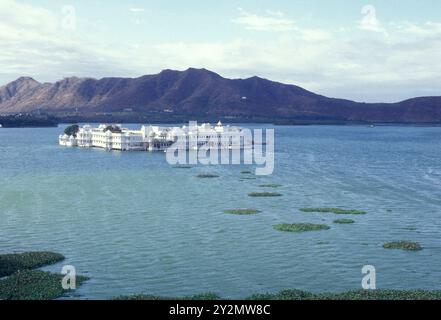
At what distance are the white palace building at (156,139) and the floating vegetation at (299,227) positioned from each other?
83.9 m

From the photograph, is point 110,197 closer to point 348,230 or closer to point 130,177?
point 130,177

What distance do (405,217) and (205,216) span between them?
17949 millimetres

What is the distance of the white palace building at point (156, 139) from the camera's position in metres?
128

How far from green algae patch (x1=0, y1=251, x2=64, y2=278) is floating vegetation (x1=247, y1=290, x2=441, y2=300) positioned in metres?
13.8

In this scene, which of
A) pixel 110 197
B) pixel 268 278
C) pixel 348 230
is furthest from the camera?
pixel 110 197

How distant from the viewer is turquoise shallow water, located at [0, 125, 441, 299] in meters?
32.2

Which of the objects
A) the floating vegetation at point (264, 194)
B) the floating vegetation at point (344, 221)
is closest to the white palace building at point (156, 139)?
the floating vegetation at point (264, 194)

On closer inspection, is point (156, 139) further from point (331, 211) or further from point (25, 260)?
point (25, 260)

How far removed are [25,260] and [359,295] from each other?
1996 cm

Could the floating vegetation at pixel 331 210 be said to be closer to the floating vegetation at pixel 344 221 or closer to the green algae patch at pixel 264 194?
the floating vegetation at pixel 344 221

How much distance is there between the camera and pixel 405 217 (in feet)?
165

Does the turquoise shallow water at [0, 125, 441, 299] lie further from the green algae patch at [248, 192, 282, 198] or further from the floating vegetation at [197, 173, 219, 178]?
the floating vegetation at [197, 173, 219, 178]

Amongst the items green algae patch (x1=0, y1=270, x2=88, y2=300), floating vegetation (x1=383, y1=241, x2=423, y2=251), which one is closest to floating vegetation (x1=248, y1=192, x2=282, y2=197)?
floating vegetation (x1=383, y1=241, x2=423, y2=251)
